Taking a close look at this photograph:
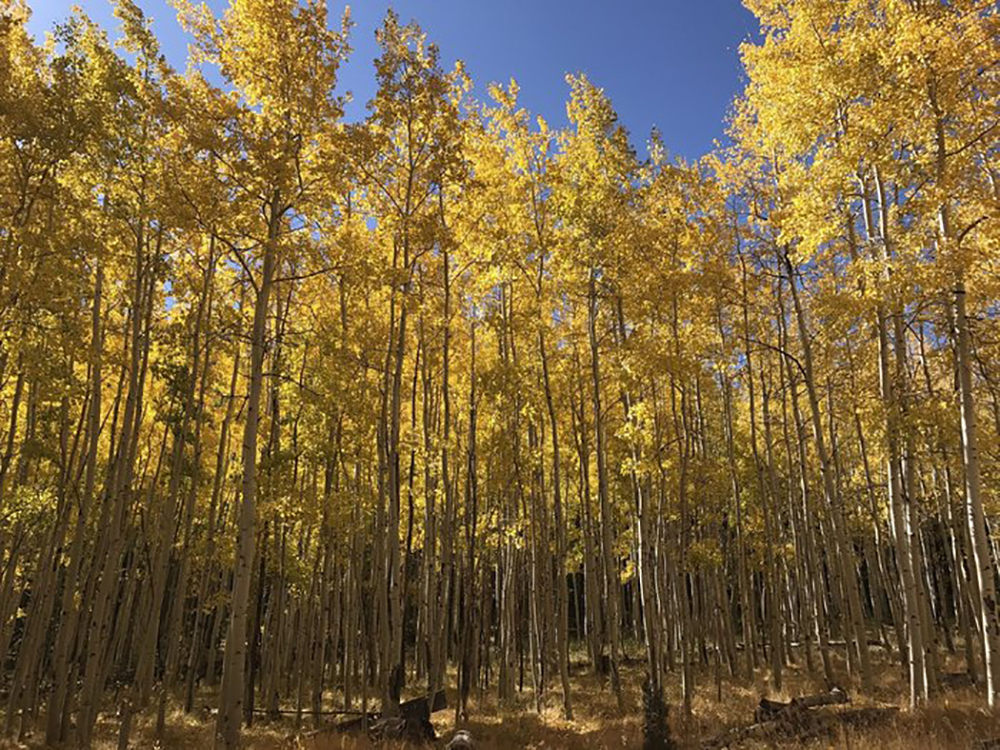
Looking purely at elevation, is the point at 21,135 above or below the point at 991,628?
above

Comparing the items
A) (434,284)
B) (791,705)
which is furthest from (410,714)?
(434,284)

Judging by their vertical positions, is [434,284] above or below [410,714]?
Answer: above

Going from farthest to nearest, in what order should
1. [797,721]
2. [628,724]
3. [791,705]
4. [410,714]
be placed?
[628,724], [791,705], [410,714], [797,721]

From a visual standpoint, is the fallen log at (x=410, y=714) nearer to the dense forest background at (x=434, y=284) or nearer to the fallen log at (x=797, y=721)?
the dense forest background at (x=434, y=284)

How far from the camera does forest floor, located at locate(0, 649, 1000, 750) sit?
7605 millimetres

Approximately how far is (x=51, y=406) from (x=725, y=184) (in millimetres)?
15566

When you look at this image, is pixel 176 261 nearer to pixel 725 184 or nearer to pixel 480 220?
pixel 480 220

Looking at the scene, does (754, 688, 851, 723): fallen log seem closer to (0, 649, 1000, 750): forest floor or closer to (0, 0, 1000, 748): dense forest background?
(0, 649, 1000, 750): forest floor

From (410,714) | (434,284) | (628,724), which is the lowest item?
(628,724)

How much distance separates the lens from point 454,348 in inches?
669

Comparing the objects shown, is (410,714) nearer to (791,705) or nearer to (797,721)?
(797,721)

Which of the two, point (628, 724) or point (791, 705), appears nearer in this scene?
point (791, 705)

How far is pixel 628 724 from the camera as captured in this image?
11.4 metres

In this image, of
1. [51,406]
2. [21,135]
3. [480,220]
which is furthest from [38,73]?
[480,220]
